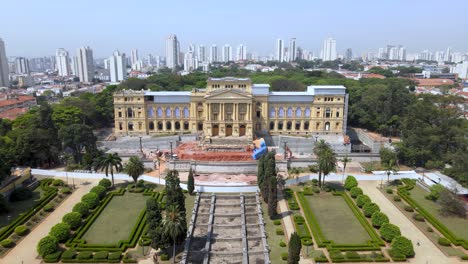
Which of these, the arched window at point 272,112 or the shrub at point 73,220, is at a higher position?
the arched window at point 272,112

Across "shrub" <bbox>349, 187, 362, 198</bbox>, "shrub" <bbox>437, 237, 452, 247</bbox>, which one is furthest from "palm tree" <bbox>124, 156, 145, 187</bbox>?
"shrub" <bbox>437, 237, 452, 247</bbox>

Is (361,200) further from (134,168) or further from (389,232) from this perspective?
(134,168)

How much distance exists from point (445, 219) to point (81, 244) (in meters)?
37.4

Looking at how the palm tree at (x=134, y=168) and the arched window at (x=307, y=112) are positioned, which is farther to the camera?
the arched window at (x=307, y=112)

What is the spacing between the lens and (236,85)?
67750 mm

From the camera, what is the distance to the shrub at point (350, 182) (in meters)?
46.2

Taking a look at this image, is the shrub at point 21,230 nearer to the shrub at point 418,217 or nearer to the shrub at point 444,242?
the shrub at point 444,242

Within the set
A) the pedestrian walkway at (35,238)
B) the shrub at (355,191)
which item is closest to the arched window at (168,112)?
the pedestrian walkway at (35,238)

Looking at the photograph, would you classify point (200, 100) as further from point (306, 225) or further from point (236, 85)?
point (306, 225)

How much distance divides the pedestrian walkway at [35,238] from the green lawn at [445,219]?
3979 centimetres

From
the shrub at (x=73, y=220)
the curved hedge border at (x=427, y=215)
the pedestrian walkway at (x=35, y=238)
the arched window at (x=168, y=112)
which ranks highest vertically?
the arched window at (x=168, y=112)

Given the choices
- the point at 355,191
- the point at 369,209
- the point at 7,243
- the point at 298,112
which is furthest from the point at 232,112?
the point at 7,243

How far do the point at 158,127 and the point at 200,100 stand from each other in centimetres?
1041

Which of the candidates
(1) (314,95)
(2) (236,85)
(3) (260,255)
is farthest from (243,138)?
(3) (260,255)
